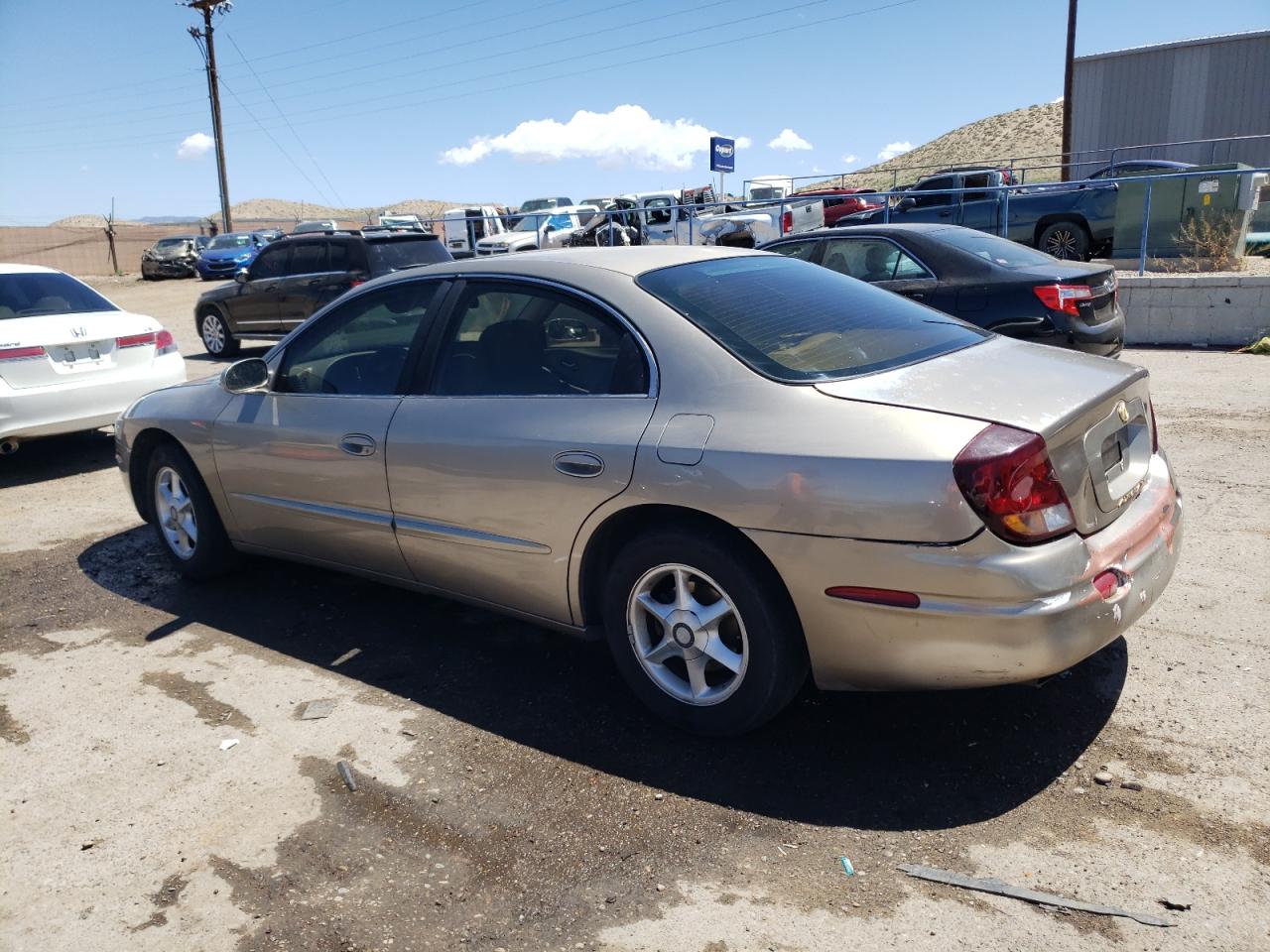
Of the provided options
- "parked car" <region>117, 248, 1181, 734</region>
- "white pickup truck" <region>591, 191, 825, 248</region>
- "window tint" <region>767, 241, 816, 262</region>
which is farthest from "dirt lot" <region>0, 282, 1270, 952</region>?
"white pickup truck" <region>591, 191, 825, 248</region>

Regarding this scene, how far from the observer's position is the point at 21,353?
24.2ft

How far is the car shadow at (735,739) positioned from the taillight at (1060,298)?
13.8ft

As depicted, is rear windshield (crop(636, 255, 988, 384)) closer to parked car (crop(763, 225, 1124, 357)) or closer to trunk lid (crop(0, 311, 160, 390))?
parked car (crop(763, 225, 1124, 357))

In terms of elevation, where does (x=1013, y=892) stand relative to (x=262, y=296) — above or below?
below

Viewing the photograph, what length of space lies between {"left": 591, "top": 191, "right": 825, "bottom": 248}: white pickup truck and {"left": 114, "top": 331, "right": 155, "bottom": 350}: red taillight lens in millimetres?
9939

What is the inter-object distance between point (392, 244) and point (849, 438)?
35.1 feet

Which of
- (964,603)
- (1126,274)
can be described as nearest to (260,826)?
(964,603)

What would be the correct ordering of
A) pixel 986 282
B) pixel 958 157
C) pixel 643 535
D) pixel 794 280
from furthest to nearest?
pixel 958 157 < pixel 986 282 < pixel 794 280 < pixel 643 535

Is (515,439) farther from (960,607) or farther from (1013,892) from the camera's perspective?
(1013,892)

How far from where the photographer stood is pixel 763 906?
103 inches

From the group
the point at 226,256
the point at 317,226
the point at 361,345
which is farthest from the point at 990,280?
the point at 317,226

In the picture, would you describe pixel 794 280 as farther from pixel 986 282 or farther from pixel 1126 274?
pixel 1126 274

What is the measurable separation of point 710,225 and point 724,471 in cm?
1677

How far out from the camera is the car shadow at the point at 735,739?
3092 millimetres
